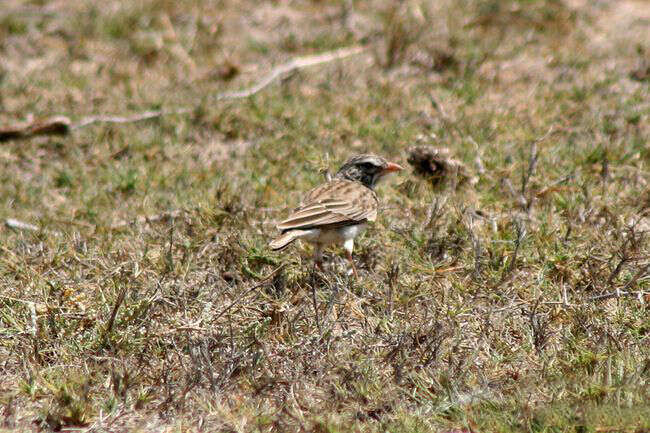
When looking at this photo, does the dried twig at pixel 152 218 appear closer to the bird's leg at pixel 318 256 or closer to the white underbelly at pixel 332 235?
the bird's leg at pixel 318 256

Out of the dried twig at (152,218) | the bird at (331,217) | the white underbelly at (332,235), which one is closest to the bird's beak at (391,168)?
the bird at (331,217)

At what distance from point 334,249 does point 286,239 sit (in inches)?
33.7

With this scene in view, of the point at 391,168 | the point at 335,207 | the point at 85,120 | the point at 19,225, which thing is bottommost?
the point at 85,120

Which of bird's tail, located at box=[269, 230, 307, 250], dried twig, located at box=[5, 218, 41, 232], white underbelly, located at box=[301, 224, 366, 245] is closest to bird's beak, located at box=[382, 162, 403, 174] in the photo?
white underbelly, located at box=[301, 224, 366, 245]

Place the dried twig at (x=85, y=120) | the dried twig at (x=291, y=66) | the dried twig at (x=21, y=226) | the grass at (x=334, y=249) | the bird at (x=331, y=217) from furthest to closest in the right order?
1. the dried twig at (x=291, y=66)
2. the dried twig at (x=85, y=120)
3. the dried twig at (x=21, y=226)
4. the bird at (x=331, y=217)
5. the grass at (x=334, y=249)

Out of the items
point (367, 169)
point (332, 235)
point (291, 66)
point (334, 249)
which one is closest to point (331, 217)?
point (332, 235)

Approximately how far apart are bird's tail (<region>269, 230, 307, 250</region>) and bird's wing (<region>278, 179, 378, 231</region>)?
0.11 feet

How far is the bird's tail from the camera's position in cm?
625

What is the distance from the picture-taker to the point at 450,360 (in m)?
5.59

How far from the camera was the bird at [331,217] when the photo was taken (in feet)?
21.4

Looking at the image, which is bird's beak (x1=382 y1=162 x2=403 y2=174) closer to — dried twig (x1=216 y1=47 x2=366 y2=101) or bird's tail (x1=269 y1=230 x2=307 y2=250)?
bird's tail (x1=269 y1=230 x2=307 y2=250)

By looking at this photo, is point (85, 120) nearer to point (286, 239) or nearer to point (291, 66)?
point (291, 66)

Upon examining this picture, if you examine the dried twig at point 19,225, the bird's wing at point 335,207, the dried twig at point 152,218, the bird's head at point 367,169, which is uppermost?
the bird's wing at point 335,207

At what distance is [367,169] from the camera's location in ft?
24.7
